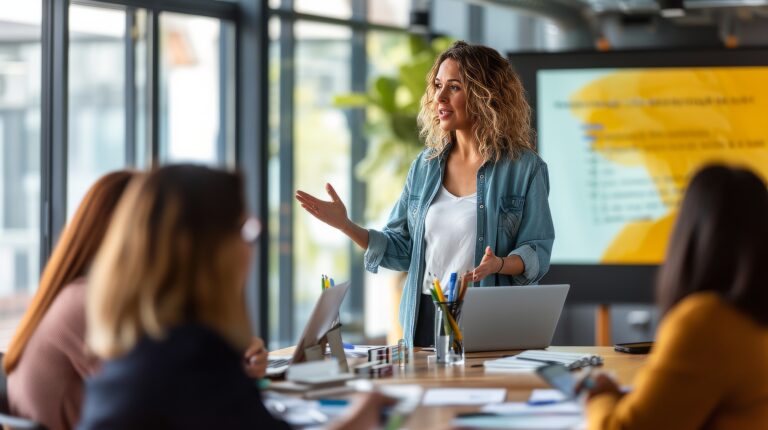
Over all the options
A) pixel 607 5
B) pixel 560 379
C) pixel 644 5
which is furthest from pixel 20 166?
pixel 644 5

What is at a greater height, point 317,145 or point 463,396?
point 317,145

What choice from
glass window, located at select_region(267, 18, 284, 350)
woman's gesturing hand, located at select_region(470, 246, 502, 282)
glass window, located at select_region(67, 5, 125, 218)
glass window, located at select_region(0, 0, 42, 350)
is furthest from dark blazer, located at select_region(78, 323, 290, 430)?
glass window, located at select_region(267, 18, 284, 350)

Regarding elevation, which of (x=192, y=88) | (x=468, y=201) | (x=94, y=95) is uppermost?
(x=192, y=88)

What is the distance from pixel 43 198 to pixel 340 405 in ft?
11.3

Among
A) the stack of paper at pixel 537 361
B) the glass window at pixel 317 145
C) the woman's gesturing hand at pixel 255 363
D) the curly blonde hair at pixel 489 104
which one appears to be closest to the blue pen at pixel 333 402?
the woman's gesturing hand at pixel 255 363

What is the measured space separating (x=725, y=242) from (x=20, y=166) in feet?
13.9

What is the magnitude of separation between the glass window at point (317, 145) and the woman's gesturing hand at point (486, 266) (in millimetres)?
4356

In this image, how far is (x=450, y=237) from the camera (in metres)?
3.36

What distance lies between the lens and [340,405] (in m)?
2.31

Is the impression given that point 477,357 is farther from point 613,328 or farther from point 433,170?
point 613,328

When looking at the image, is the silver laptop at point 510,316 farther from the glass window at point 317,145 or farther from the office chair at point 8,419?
the glass window at point 317,145

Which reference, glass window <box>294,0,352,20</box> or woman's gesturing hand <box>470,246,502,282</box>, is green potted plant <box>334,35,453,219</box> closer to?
glass window <box>294,0,352,20</box>

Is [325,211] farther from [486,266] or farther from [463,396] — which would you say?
[463,396]

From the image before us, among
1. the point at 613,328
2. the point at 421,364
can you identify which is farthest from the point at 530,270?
the point at 613,328
